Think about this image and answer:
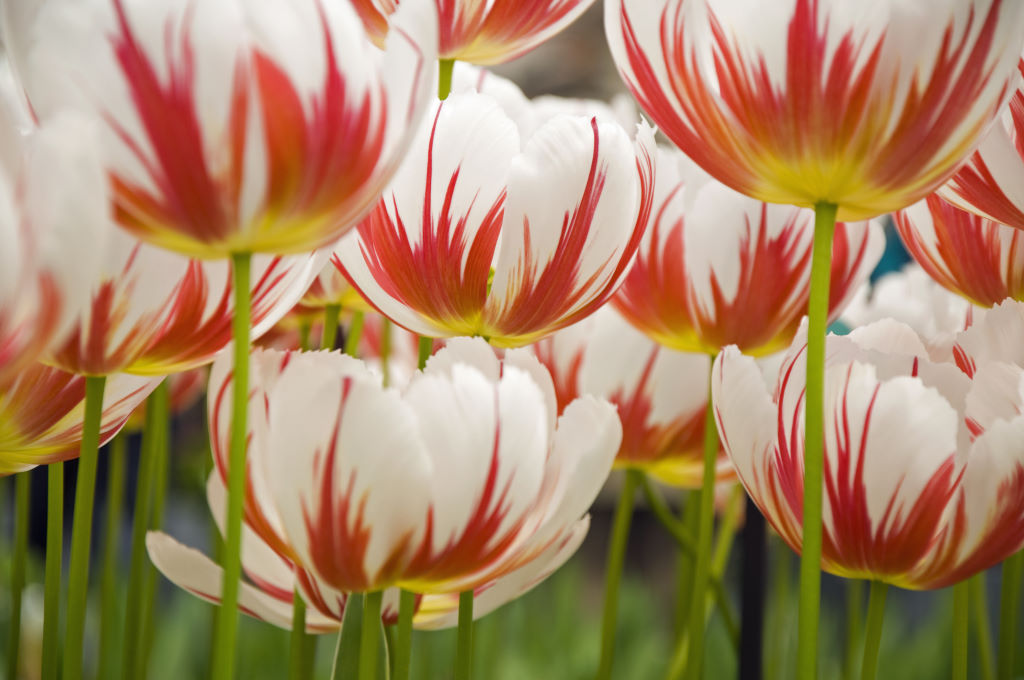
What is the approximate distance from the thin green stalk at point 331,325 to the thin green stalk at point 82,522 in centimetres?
8

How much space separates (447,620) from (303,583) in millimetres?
38

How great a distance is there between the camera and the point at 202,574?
20 centimetres

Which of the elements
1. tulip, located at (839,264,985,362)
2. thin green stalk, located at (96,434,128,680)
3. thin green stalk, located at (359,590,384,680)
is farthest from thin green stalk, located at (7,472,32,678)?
tulip, located at (839,264,985,362)

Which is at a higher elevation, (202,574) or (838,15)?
(838,15)

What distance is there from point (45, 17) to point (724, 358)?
12 centimetres

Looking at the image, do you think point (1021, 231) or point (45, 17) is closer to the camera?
point (45, 17)

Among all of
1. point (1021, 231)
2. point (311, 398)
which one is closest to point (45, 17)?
point (311, 398)

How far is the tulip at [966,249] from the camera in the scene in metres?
0.23

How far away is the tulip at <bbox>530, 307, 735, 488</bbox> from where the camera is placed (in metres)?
0.29

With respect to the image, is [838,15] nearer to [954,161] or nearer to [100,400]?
[954,161]

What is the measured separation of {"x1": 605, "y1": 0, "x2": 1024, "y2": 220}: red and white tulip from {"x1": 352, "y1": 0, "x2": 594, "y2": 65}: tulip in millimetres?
41

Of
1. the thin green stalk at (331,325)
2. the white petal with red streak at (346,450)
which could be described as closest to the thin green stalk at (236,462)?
the white petal with red streak at (346,450)

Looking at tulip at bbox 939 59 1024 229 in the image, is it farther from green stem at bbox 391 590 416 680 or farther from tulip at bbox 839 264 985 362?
green stem at bbox 391 590 416 680

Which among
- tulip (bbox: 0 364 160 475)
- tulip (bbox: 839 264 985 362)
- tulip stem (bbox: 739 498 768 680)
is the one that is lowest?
tulip stem (bbox: 739 498 768 680)
